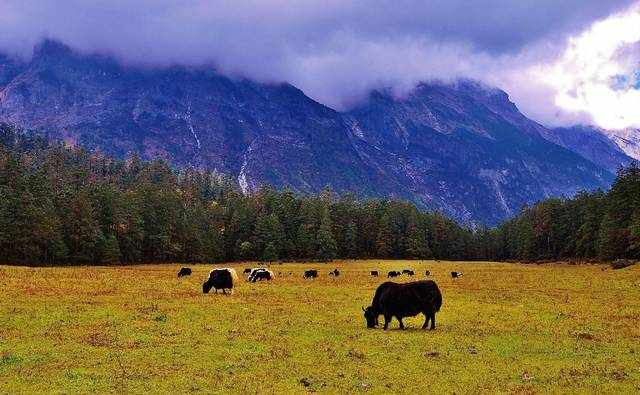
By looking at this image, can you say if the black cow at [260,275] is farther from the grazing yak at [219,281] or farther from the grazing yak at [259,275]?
the grazing yak at [219,281]

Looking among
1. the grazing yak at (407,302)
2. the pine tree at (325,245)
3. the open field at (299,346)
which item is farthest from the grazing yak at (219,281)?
the pine tree at (325,245)

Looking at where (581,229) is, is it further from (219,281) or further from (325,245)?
(219,281)

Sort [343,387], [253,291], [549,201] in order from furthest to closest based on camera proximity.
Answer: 1. [549,201]
2. [253,291]
3. [343,387]

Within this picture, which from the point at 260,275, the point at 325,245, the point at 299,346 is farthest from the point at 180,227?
the point at 299,346

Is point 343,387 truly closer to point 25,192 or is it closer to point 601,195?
point 25,192

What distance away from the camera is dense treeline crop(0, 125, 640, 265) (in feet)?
298

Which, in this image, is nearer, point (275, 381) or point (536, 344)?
point (275, 381)

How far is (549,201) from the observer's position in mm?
149375

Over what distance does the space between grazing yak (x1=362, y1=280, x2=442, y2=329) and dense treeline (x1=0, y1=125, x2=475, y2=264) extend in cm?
7274

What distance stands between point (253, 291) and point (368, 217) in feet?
369

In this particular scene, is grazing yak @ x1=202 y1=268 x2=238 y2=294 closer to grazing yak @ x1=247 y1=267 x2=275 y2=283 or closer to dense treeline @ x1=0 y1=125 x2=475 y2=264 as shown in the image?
grazing yak @ x1=247 y1=267 x2=275 y2=283

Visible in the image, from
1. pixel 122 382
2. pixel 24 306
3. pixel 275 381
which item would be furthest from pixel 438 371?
pixel 24 306

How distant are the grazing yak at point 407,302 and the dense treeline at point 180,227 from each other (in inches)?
2864

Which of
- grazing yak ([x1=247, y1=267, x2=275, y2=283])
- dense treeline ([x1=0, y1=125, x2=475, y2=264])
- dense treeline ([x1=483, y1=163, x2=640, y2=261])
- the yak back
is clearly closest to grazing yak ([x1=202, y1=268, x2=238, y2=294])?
grazing yak ([x1=247, y1=267, x2=275, y2=283])
